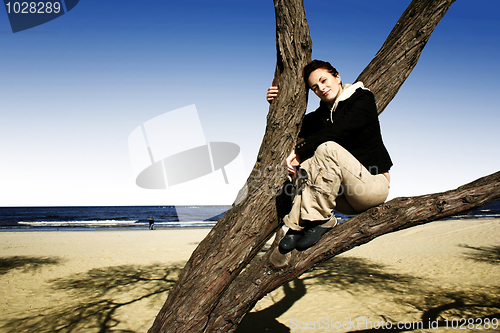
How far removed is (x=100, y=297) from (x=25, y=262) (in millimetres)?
4736

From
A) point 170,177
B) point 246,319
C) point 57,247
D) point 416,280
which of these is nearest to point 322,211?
point 170,177

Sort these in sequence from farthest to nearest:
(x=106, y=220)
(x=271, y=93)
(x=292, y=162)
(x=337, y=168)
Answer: (x=106, y=220) → (x=271, y=93) → (x=292, y=162) → (x=337, y=168)

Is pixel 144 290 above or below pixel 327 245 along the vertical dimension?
below

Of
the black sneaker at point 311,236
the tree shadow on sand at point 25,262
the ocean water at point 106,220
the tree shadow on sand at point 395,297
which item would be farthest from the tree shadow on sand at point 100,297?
the ocean water at point 106,220

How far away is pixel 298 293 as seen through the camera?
5.93 metres

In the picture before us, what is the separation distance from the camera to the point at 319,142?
2.08 metres

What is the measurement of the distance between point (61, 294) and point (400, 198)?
702 centimetres

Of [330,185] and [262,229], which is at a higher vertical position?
[330,185]

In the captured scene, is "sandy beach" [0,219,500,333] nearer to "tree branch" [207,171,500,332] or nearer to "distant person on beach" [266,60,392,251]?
"tree branch" [207,171,500,332]

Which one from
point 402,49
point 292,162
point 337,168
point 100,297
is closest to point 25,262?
point 100,297

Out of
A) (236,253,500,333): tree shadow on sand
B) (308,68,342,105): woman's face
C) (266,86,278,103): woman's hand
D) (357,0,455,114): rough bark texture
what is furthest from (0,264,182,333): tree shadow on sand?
(357,0,455,114): rough bark texture

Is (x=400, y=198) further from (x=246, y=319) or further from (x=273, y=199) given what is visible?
(x=246, y=319)

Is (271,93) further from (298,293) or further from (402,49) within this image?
(298,293)

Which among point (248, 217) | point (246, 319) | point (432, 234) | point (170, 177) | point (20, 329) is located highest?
point (170, 177)
